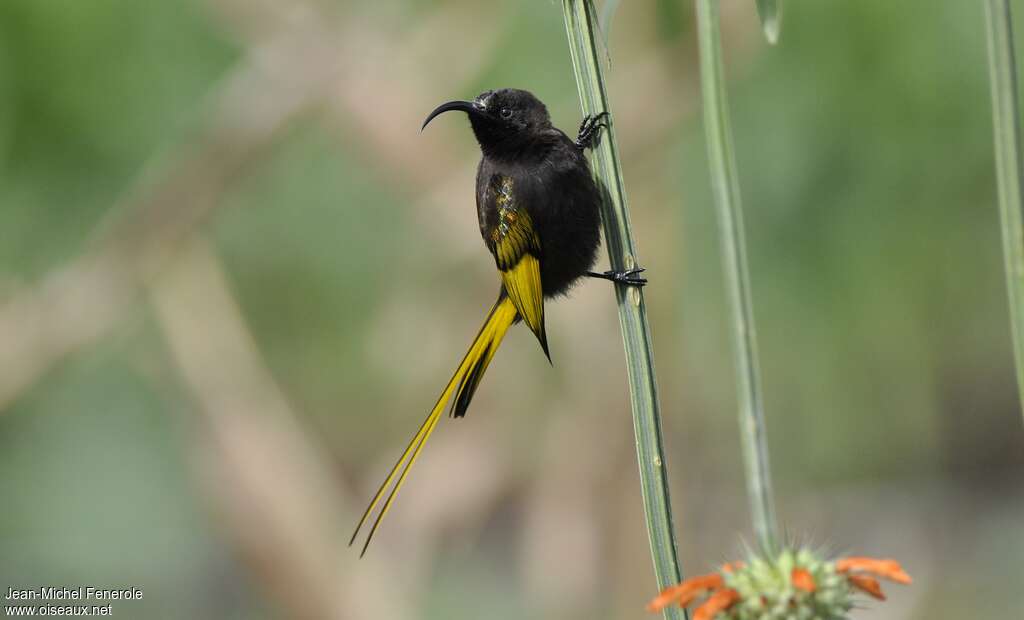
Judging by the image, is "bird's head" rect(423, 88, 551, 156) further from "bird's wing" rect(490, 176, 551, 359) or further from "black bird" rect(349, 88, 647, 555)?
"bird's wing" rect(490, 176, 551, 359)

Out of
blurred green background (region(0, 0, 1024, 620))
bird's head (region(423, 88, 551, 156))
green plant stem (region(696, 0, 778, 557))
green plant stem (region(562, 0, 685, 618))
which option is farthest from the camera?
blurred green background (region(0, 0, 1024, 620))

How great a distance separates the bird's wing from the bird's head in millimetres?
124

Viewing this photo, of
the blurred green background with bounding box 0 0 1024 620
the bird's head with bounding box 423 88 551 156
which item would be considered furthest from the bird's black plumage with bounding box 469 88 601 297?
the blurred green background with bounding box 0 0 1024 620

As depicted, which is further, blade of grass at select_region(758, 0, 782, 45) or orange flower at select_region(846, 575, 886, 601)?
blade of grass at select_region(758, 0, 782, 45)

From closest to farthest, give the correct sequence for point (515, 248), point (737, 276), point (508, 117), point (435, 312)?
point (737, 276) < point (515, 248) < point (508, 117) < point (435, 312)

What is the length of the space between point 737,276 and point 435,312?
15.8 feet

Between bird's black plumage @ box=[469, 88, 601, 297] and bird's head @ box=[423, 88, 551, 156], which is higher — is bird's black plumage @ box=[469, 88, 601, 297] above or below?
below

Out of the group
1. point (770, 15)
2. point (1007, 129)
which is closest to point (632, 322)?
point (770, 15)

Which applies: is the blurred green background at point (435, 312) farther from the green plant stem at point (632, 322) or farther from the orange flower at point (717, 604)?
the orange flower at point (717, 604)

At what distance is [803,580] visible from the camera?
1118 mm

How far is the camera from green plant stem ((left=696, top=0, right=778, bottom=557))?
1067mm

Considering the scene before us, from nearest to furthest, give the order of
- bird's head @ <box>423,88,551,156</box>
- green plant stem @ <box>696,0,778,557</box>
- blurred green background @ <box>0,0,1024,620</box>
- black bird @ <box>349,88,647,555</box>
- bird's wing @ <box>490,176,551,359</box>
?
green plant stem @ <box>696,0,778,557</box> < bird's wing @ <box>490,176,551,359</box> < black bird @ <box>349,88,647,555</box> < bird's head @ <box>423,88,551,156</box> < blurred green background @ <box>0,0,1024,620</box>

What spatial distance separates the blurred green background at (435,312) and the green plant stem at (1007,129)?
12.9 ft

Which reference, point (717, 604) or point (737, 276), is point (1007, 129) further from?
point (717, 604)
